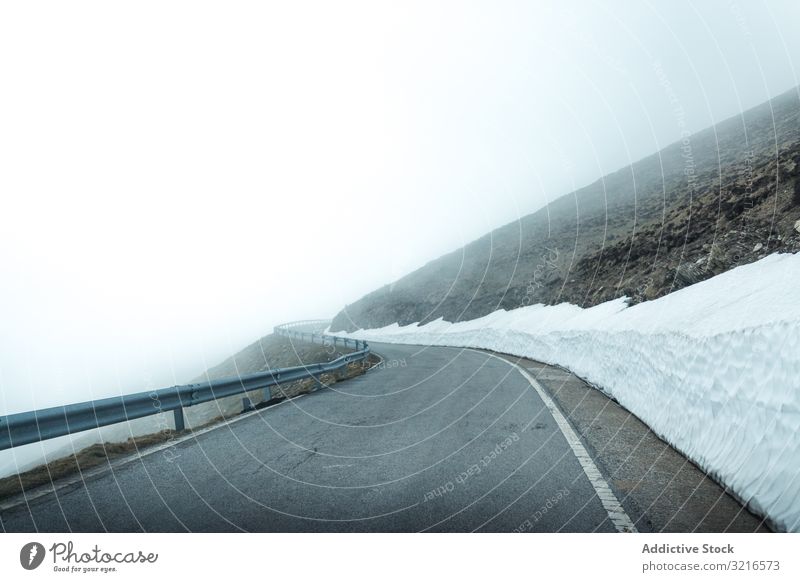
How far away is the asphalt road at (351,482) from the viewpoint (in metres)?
3.09

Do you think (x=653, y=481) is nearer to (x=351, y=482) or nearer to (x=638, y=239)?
(x=351, y=482)

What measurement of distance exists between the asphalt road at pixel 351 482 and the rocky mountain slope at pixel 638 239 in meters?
7.00

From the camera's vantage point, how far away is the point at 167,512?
3.29 m

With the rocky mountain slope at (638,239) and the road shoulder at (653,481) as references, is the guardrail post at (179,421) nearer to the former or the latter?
the road shoulder at (653,481)

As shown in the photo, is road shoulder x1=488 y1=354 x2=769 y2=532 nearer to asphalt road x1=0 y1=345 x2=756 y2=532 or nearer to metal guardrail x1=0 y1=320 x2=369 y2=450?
asphalt road x1=0 y1=345 x2=756 y2=532

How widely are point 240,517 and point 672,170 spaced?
5412 cm

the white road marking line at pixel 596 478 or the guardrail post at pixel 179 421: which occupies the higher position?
the guardrail post at pixel 179 421

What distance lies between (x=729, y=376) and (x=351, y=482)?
3267mm

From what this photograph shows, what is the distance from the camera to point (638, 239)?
953 inches

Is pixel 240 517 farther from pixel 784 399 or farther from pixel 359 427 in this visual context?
pixel 784 399

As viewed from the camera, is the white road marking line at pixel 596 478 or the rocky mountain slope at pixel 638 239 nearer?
the white road marking line at pixel 596 478
